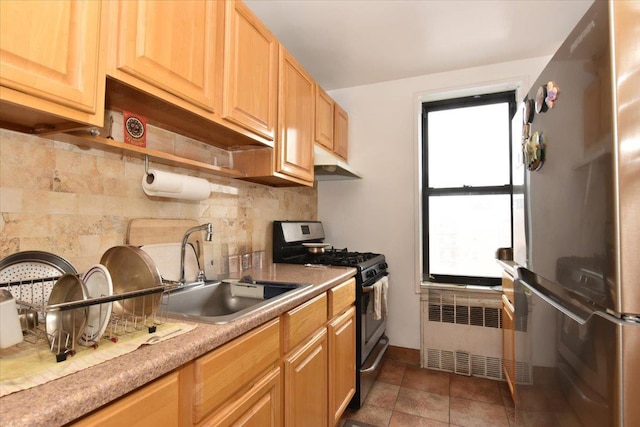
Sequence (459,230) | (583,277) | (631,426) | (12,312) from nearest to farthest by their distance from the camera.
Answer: (12,312)
(631,426)
(583,277)
(459,230)

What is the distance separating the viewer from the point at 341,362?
1842 millimetres

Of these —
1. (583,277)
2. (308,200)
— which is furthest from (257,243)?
(583,277)

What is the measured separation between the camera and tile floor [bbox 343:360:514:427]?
1996mm

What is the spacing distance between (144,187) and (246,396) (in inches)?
35.9

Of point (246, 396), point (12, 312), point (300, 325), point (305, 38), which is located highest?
point (305, 38)

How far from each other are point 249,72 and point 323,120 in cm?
106

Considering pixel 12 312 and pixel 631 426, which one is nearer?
pixel 12 312

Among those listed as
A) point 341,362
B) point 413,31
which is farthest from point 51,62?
point 413,31

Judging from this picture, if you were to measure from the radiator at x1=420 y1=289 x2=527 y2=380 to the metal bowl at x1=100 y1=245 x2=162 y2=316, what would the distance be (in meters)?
2.33

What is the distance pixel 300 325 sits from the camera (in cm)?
138

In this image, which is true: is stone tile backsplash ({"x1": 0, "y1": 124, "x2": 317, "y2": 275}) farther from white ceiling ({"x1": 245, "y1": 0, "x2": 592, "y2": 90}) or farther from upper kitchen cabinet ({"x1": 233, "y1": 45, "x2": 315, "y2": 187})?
white ceiling ({"x1": 245, "y1": 0, "x2": 592, "y2": 90})

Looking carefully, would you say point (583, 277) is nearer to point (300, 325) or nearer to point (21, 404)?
point (300, 325)

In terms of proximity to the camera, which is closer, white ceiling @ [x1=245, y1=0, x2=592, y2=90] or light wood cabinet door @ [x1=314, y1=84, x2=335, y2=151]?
white ceiling @ [x1=245, y1=0, x2=592, y2=90]

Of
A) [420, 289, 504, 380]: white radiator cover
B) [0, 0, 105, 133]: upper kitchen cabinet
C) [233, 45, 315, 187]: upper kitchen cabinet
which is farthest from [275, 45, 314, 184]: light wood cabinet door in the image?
[420, 289, 504, 380]: white radiator cover
